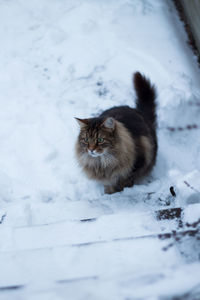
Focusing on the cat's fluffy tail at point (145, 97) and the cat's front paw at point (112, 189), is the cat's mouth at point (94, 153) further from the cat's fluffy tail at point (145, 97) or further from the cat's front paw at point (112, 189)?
the cat's fluffy tail at point (145, 97)

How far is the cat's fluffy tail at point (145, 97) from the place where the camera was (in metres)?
2.36

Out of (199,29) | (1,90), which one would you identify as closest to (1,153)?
(1,90)

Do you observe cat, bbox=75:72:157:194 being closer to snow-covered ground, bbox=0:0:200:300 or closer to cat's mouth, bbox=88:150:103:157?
cat's mouth, bbox=88:150:103:157

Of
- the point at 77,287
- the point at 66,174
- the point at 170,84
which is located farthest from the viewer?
the point at 170,84

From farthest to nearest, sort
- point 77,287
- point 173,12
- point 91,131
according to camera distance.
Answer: point 173,12 → point 91,131 → point 77,287

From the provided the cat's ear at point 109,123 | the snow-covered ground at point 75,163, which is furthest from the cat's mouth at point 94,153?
the snow-covered ground at point 75,163

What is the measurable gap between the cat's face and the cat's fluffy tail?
0.61 metres

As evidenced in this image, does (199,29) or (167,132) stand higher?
(199,29)

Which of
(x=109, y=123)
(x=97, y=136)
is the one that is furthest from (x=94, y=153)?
(x=109, y=123)

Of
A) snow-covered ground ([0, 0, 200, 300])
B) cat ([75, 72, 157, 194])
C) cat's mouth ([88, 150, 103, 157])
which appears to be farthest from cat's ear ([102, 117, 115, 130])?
snow-covered ground ([0, 0, 200, 300])

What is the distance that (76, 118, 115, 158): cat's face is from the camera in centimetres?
184

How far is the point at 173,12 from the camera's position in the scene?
11.7 ft

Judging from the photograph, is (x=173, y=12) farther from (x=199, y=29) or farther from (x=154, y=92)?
(x=154, y=92)

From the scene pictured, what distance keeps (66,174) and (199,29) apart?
2134 mm
